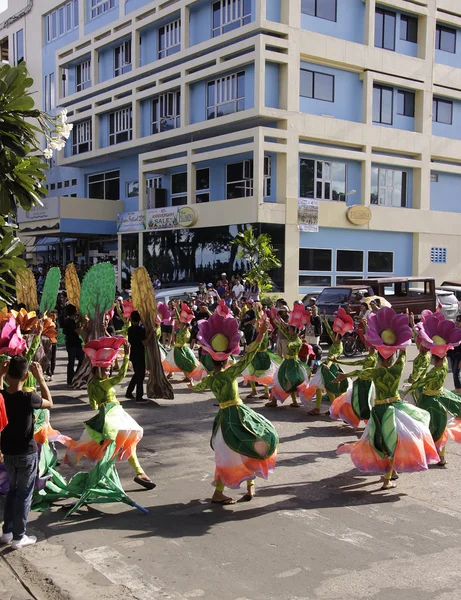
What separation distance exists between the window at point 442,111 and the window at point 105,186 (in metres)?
17.7

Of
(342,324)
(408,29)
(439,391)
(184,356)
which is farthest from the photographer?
(408,29)

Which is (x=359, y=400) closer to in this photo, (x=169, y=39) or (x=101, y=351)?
(x=101, y=351)

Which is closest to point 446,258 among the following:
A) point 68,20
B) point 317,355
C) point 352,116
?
point 352,116

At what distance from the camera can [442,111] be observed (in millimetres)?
34844

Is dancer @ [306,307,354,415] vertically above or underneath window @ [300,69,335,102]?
underneath

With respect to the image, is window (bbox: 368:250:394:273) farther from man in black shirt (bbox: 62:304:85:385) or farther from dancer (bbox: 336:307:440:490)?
dancer (bbox: 336:307:440:490)

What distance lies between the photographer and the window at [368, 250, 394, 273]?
32281mm

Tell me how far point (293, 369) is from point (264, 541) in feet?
19.2

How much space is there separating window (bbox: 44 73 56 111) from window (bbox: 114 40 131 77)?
7.48 metres

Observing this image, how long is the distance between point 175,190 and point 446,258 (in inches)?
565

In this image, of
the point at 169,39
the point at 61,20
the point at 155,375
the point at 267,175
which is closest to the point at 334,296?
the point at 267,175

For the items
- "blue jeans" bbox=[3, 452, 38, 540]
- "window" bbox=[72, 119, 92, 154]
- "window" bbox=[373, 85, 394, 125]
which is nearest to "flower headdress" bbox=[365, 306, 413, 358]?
"blue jeans" bbox=[3, 452, 38, 540]

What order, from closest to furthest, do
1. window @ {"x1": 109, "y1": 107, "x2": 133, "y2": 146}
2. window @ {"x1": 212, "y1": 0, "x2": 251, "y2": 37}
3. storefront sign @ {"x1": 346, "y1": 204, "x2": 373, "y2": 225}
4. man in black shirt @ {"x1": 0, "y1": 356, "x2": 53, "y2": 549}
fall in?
1. man in black shirt @ {"x1": 0, "y1": 356, "x2": 53, "y2": 549}
2. window @ {"x1": 212, "y1": 0, "x2": 251, "y2": 37}
3. storefront sign @ {"x1": 346, "y1": 204, "x2": 373, "y2": 225}
4. window @ {"x1": 109, "y1": 107, "x2": 133, "y2": 146}

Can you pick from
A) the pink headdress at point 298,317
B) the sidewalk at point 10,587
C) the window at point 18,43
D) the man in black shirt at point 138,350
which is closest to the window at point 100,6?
the window at point 18,43
